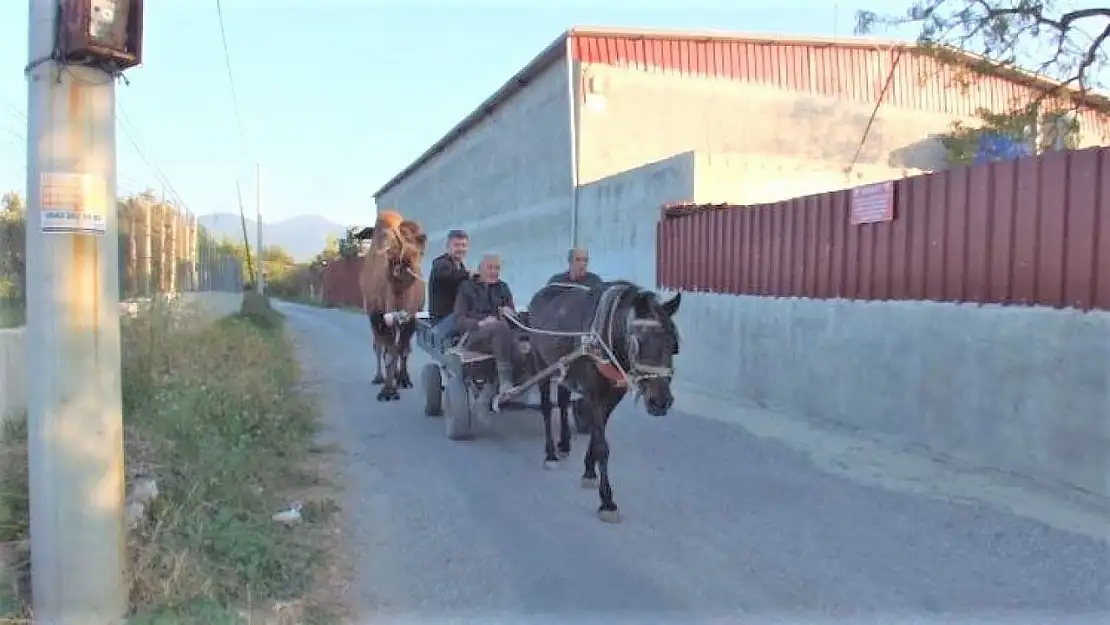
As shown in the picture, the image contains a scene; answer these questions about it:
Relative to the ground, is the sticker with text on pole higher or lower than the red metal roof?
lower

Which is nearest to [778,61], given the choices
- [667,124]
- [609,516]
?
[667,124]

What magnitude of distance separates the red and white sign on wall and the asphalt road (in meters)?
2.70

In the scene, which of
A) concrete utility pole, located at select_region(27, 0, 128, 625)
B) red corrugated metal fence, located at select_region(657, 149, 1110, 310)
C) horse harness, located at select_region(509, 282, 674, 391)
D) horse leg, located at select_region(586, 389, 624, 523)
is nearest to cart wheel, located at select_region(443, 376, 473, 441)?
horse harness, located at select_region(509, 282, 674, 391)

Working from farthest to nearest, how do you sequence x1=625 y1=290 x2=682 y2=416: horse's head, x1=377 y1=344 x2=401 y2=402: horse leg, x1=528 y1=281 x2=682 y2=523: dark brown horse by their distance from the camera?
x1=377 y1=344 x2=401 y2=402: horse leg, x1=528 y1=281 x2=682 y2=523: dark brown horse, x1=625 y1=290 x2=682 y2=416: horse's head

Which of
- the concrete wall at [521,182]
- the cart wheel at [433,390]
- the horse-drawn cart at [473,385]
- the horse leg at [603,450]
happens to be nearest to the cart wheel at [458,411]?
the horse-drawn cart at [473,385]

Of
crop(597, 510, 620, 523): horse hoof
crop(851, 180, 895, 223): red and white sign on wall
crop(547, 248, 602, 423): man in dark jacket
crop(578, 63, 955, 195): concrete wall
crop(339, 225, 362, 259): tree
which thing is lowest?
crop(597, 510, 620, 523): horse hoof

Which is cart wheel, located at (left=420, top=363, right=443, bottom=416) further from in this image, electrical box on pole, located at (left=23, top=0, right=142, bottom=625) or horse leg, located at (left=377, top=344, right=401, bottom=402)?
electrical box on pole, located at (left=23, top=0, right=142, bottom=625)

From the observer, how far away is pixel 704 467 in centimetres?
769

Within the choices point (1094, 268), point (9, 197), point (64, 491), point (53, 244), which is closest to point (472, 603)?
point (64, 491)

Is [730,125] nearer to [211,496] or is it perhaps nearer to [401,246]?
[401,246]

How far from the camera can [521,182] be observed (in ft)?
82.4

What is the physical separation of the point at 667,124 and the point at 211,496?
1786 cm

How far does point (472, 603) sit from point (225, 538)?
1.30m

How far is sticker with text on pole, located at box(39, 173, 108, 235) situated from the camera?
3.63 meters
